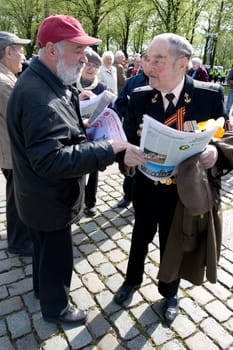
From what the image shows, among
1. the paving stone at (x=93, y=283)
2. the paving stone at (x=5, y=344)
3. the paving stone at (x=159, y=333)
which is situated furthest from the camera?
the paving stone at (x=93, y=283)

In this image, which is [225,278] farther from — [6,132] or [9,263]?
[6,132]

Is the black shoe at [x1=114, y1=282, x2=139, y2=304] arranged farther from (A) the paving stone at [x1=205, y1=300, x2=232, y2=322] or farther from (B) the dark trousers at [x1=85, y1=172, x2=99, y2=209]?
(B) the dark trousers at [x1=85, y1=172, x2=99, y2=209]

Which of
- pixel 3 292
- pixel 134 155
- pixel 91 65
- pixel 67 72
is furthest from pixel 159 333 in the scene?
pixel 91 65

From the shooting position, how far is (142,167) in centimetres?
197

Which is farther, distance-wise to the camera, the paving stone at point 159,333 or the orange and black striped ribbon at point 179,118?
the paving stone at point 159,333

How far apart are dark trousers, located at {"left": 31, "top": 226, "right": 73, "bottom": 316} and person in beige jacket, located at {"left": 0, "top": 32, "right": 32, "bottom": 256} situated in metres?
0.85

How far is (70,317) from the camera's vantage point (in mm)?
2410

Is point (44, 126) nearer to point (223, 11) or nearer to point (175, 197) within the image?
point (175, 197)

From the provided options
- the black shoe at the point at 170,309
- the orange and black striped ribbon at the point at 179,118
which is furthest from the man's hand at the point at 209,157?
the black shoe at the point at 170,309

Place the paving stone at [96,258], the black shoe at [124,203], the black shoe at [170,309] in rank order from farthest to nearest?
the black shoe at [124,203], the paving stone at [96,258], the black shoe at [170,309]

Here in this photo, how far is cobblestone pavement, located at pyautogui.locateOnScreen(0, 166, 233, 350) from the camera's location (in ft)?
7.60

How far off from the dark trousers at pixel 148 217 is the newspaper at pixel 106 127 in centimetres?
47

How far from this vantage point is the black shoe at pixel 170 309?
97.7 inches

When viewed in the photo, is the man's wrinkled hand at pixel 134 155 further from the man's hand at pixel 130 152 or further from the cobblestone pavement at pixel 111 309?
the cobblestone pavement at pixel 111 309
